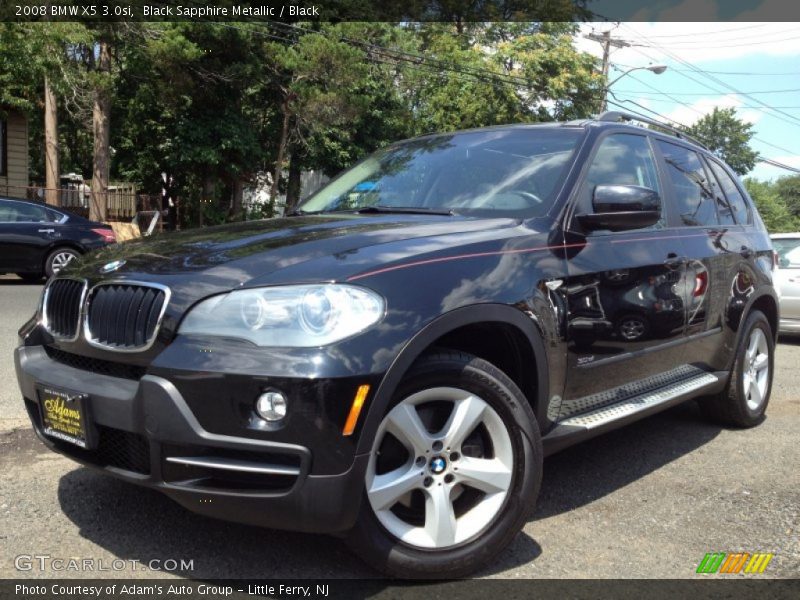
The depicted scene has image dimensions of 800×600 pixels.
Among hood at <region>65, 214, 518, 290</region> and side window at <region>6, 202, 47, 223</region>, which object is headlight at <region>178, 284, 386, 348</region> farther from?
side window at <region>6, 202, 47, 223</region>

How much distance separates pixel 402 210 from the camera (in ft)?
12.4

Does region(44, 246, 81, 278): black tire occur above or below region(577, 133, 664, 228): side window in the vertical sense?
below

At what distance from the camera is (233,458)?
2467mm

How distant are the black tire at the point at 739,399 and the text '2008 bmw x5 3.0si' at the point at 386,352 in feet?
3.65

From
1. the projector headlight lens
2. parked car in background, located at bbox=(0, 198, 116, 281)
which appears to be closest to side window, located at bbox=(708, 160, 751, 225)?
the projector headlight lens

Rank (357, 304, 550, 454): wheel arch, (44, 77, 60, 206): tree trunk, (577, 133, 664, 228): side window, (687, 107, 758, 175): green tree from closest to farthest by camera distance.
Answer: (357, 304, 550, 454): wheel arch → (577, 133, 664, 228): side window → (44, 77, 60, 206): tree trunk → (687, 107, 758, 175): green tree

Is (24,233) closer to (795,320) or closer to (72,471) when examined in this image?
(72,471)

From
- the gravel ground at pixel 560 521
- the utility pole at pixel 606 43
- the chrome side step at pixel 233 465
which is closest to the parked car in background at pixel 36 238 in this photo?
the gravel ground at pixel 560 521

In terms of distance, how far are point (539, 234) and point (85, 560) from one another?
2.22 m

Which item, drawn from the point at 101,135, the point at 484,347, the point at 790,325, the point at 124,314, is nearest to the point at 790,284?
the point at 790,325

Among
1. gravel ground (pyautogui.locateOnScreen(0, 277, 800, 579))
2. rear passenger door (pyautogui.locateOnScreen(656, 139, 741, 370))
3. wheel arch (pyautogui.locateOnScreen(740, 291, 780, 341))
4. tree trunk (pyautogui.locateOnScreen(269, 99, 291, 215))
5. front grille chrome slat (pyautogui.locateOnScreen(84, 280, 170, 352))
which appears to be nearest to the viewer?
front grille chrome slat (pyautogui.locateOnScreen(84, 280, 170, 352))

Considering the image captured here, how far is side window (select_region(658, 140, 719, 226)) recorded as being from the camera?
4.57m

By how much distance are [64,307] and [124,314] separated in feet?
1.59

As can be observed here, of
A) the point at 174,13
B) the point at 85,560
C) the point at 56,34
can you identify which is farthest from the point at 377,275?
the point at 174,13
